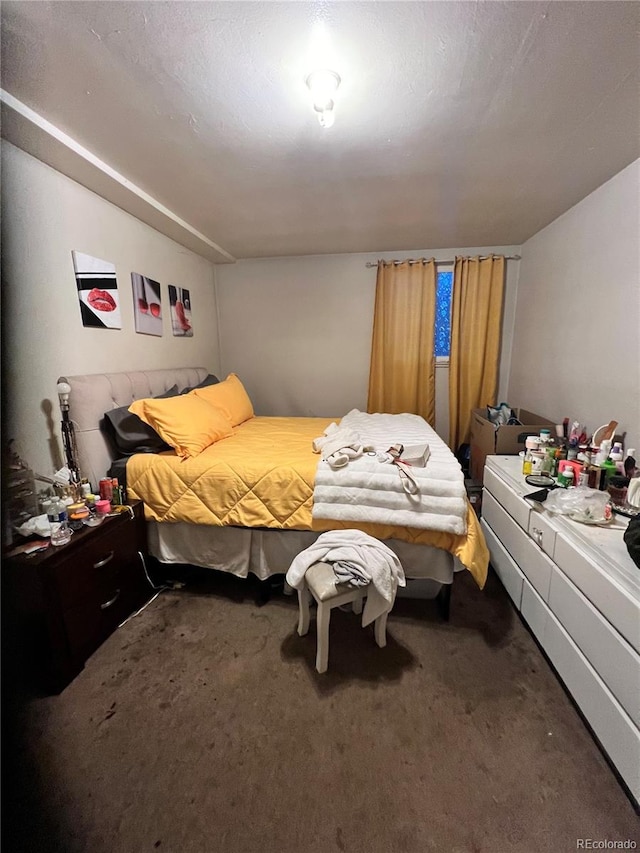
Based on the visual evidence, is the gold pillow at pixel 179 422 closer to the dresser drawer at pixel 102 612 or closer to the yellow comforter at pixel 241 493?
the yellow comforter at pixel 241 493

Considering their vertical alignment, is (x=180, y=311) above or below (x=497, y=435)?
above

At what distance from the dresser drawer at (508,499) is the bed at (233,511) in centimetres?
21

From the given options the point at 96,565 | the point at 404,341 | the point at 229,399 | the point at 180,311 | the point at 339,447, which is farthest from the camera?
the point at 404,341

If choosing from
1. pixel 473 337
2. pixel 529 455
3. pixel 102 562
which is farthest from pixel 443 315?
pixel 102 562

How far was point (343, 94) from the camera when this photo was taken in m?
1.33

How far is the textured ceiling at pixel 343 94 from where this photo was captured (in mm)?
1024

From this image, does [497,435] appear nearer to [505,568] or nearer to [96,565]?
[505,568]

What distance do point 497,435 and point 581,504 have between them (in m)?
1.11

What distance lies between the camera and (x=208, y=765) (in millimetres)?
1098

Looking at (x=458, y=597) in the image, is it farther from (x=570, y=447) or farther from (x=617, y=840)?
(x=570, y=447)

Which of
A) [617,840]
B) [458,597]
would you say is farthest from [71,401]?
[617,840]

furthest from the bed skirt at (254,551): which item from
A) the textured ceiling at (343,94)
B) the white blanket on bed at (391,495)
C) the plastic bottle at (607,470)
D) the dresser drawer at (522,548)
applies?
the textured ceiling at (343,94)

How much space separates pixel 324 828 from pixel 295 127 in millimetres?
2500

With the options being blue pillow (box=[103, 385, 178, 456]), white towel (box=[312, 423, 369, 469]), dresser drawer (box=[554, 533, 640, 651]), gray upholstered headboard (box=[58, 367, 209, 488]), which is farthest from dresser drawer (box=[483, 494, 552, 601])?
gray upholstered headboard (box=[58, 367, 209, 488])
